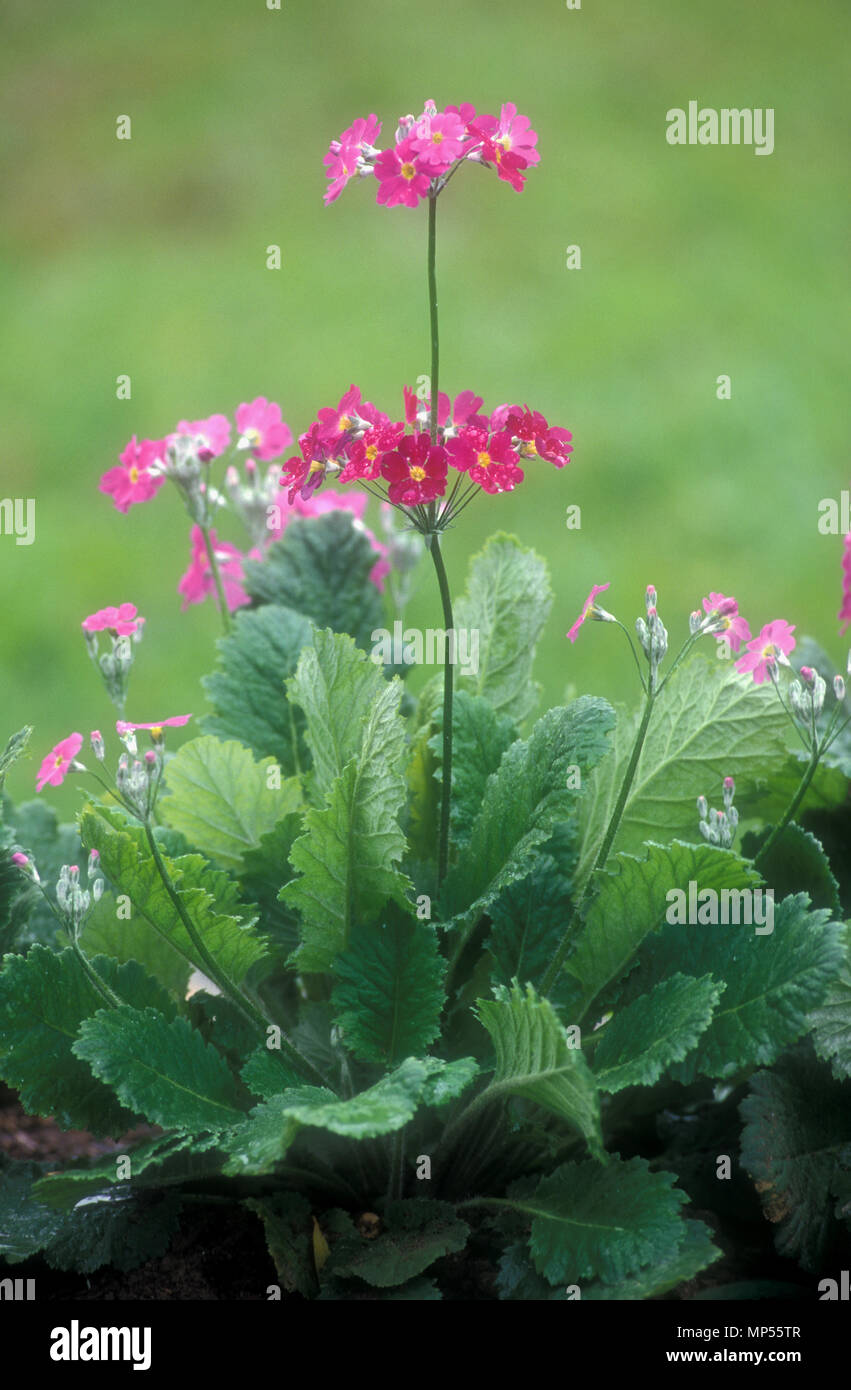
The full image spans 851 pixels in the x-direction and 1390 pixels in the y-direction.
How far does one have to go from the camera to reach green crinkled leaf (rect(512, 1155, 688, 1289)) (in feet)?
3.32

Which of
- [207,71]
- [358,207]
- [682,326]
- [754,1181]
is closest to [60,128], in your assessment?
[207,71]

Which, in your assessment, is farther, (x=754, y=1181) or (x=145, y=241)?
(x=145, y=241)

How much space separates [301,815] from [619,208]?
3.64m

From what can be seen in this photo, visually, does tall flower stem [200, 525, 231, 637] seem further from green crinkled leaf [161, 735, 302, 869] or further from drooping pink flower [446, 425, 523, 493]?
drooping pink flower [446, 425, 523, 493]

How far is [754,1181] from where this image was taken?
113 cm

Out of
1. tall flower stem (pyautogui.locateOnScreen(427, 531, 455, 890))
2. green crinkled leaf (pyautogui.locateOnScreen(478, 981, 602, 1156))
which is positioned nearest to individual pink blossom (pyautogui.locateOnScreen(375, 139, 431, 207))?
tall flower stem (pyautogui.locateOnScreen(427, 531, 455, 890))

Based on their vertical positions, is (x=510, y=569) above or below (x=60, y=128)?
below

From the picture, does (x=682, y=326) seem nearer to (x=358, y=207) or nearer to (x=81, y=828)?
(x=358, y=207)

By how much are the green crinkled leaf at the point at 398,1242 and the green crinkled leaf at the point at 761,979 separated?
0.68 ft

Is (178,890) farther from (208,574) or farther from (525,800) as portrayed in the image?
(208,574)

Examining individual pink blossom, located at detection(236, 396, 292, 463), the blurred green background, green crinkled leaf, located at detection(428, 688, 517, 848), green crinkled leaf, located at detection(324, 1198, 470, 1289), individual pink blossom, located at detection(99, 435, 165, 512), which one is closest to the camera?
green crinkled leaf, located at detection(324, 1198, 470, 1289)

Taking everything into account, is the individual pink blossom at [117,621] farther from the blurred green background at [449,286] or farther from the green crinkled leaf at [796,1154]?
the blurred green background at [449,286]

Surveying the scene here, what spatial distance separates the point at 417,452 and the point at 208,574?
2.04ft

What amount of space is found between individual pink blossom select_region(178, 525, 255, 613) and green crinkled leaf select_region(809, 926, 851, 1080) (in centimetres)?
74
